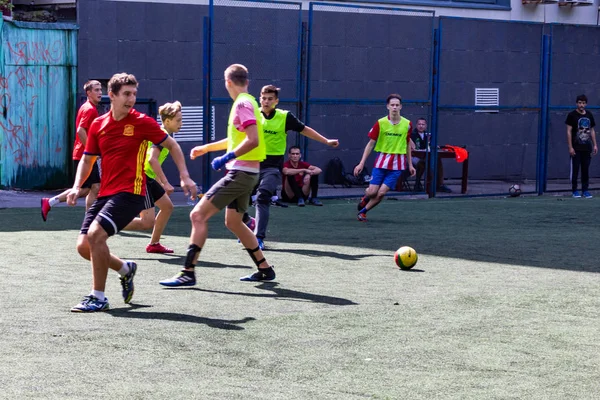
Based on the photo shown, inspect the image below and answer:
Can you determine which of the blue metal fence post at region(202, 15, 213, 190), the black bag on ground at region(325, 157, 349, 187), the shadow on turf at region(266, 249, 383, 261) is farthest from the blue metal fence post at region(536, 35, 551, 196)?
the shadow on turf at region(266, 249, 383, 261)

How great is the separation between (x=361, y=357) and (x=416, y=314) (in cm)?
153

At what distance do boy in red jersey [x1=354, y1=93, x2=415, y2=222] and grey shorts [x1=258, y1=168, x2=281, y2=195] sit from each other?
11.3 ft

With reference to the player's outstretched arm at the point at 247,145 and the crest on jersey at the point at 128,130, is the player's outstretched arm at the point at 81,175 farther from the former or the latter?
the player's outstretched arm at the point at 247,145

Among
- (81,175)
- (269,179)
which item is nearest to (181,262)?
(269,179)

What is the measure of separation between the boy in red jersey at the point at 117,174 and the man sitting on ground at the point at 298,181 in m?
9.54

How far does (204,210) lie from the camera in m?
8.96

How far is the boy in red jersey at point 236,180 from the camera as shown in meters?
Answer: 8.92

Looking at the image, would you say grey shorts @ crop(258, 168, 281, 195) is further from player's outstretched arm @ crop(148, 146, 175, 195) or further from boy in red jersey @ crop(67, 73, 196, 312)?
boy in red jersey @ crop(67, 73, 196, 312)

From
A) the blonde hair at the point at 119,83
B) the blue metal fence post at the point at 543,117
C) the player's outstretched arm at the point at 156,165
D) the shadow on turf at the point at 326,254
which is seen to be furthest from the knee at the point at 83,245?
the blue metal fence post at the point at 543,117

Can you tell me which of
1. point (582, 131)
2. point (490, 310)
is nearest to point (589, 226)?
point (582, 131)

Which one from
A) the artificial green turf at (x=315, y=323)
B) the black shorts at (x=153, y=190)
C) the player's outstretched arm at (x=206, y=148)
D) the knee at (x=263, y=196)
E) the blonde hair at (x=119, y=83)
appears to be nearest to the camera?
the artificial green turf at (x=315, y=323)

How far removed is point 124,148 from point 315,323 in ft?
6.34

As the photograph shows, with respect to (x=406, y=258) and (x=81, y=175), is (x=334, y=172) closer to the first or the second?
(x=406, y=258)

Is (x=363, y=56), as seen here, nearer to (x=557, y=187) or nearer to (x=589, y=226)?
(x=557, y=187)
